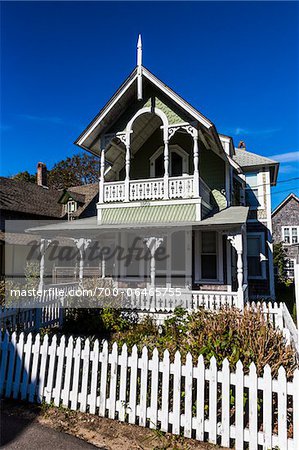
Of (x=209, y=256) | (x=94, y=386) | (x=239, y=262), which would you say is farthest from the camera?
(x=209, y=256)

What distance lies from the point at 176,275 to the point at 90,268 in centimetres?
658

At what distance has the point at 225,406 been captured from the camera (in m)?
3.84

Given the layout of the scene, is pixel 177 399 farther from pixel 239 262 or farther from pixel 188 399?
pixel 239 262

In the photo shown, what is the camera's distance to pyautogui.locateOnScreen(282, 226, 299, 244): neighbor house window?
105 feet

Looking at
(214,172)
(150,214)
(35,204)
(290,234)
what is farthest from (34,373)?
(290,234)

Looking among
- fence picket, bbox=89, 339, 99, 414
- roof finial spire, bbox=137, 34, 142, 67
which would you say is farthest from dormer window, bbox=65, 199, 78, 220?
fence picket, bbox=89, 339, 99, 414

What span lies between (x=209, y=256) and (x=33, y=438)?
9.51 metres

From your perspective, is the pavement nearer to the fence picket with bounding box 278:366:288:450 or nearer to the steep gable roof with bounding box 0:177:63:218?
the fence picket with bounding box 278:366:288:450

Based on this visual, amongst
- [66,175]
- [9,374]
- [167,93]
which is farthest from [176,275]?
[66,175]

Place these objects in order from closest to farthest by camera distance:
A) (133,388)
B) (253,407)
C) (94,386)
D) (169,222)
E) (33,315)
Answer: (253,407) < (133,388) < (94,386) < (33,315) < (169,222)

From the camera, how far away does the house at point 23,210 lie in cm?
1986

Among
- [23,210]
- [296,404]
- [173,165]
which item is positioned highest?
[173,165]

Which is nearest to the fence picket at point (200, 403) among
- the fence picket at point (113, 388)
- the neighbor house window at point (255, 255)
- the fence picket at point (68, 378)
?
A: the fence picket at point (113, 388)

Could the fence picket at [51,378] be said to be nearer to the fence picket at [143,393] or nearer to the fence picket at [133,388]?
the fence picket at [133,388]
